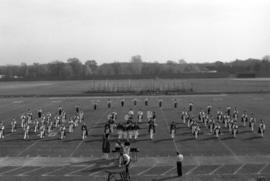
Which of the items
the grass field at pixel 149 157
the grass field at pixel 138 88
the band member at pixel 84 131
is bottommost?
the grass field at pixel 149 157

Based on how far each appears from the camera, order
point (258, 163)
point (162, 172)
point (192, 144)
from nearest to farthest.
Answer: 1. point (162, 172)
2. point (258, 163)
3. point (192, 144)

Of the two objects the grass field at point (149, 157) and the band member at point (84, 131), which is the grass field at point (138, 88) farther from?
the grass field at point (149, 157)

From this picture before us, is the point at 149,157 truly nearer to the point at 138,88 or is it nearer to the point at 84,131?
the point at 84,131

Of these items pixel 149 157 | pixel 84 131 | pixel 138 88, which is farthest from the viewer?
pixel 138 88

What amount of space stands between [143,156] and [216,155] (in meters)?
4.47

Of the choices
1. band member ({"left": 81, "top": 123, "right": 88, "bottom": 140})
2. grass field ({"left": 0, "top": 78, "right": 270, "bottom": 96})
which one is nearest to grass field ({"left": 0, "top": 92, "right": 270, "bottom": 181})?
band member ({"left": 81, "top": 123, "right": 88, "bottom": 140})

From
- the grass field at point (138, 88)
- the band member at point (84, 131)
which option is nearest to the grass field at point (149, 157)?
the band member at point (84, 131)

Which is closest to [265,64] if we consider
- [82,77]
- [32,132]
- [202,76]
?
[202,76]

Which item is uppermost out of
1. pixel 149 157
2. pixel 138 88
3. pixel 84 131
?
pixel 138 88

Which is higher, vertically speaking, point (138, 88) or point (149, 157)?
point (138, 88)

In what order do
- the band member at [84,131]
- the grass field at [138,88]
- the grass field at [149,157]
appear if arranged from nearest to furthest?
1. the grass field at [149,157]
2. the band member at [84,131]
3. the grass field at [138,88]

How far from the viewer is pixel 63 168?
72.3 feet

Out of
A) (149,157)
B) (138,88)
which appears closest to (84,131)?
(149,157)

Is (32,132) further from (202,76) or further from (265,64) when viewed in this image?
(265,64)
